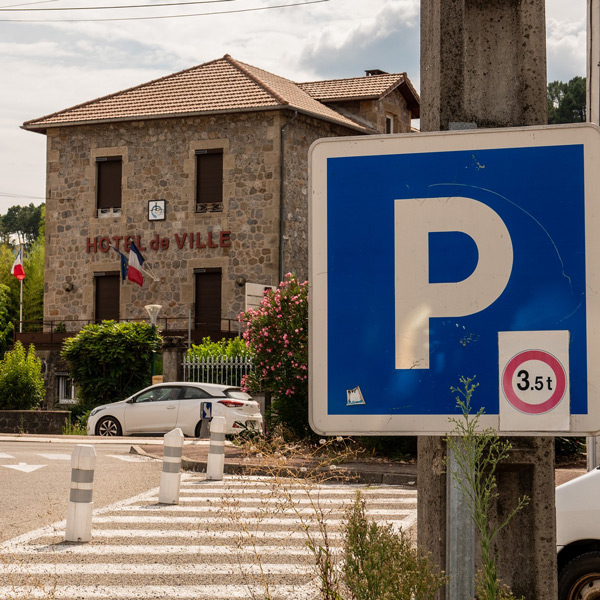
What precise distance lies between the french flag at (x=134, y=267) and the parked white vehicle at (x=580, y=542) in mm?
29544

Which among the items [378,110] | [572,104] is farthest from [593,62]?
[572,104]

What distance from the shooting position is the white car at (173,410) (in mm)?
23703

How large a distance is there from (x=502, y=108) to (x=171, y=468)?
9.43m

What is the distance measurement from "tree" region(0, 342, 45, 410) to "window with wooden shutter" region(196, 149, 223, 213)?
821 centimetres

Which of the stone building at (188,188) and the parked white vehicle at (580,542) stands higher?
the stone building at (188,188)

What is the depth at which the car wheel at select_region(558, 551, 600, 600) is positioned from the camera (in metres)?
5.89

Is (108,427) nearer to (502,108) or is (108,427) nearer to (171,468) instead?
(171,468)

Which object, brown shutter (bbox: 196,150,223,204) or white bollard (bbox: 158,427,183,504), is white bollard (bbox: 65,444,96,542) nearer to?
white bollard (bbox: 158,427,183,504)

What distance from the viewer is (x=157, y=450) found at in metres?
20.0

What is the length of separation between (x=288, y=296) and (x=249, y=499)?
7827mm

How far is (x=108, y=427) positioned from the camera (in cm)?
2605

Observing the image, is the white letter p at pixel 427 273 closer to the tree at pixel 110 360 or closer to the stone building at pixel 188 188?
the tree at pixel 110 360

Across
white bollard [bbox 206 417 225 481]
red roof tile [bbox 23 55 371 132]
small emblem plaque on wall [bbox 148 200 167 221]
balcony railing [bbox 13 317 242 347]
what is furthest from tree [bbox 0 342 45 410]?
white bollard [bbox 206 417 225 481]

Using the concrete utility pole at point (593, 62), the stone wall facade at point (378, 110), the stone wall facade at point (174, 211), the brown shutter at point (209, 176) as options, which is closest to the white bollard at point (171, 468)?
the concrete utility pole at point (593, 62)
